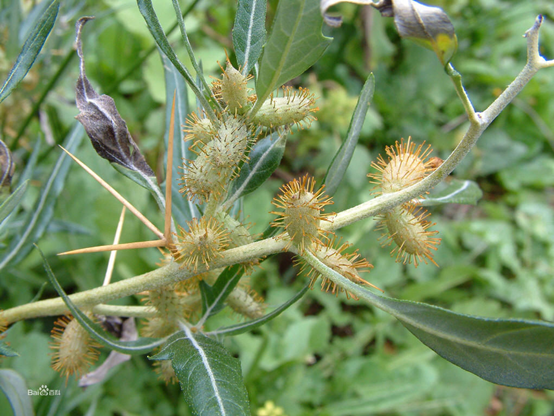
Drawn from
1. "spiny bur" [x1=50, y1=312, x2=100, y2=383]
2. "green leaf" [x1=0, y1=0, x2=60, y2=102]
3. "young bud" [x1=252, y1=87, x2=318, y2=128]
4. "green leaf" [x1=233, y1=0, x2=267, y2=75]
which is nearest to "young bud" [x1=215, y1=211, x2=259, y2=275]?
"young bud" [x1=252, y1=87, x2=318, y2=128]

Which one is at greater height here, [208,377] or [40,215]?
[40,215]

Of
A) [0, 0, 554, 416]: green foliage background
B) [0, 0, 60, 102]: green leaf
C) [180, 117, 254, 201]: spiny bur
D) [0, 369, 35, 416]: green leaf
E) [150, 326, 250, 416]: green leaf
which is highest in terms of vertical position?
[0, 0, 554, 416]: green foliage background

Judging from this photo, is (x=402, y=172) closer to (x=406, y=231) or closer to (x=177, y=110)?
(x=406, y=231)

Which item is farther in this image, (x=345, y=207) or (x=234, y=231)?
(x=345, y=207)

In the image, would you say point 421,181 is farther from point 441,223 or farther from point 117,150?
point 441,223

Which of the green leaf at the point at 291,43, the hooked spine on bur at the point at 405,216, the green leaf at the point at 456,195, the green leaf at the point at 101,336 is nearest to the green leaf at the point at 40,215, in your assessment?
the green leaf at the point at 101,336

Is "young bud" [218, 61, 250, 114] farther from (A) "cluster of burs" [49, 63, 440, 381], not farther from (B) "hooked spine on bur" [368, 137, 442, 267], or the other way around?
(B) "hooked spine on bur" [368, 137, 442, 267]

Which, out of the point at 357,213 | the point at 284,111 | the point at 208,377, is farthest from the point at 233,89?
the point at 208,377
